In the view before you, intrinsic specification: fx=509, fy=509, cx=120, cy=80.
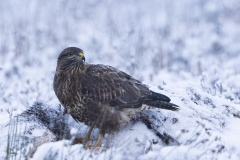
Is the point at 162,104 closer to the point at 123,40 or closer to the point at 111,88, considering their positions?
the point at 111,88

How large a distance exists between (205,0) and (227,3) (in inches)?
33.9

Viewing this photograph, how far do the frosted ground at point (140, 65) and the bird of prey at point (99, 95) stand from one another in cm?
16

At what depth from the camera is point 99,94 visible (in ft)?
17.9

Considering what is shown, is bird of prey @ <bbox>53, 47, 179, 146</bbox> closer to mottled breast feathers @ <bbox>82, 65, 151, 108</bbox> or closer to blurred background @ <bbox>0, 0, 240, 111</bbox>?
mottled breast feathers @ <bbox>82, 65, 151, 108</bbox>

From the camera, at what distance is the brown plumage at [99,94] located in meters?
5.39

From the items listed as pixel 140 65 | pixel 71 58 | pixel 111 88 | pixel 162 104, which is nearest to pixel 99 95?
pixel 111 88

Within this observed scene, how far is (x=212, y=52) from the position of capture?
12117 mm

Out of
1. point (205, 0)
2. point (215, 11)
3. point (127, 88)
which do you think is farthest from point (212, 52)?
point (127, 88)

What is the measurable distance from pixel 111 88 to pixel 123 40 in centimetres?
580

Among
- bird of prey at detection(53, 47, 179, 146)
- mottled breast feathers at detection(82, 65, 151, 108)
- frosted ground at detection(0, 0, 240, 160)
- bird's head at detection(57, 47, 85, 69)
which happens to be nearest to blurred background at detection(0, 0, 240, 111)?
frosted ground at detection(0, 0, 240, 160)

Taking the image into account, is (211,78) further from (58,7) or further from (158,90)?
(58,7)

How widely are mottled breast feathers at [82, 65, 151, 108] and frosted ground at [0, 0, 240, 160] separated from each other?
253 millimetres

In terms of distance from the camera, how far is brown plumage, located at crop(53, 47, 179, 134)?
5.39 metres

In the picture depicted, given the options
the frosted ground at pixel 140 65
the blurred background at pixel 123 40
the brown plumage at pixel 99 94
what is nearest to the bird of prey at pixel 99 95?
the brown plumage at pixel 99 94
